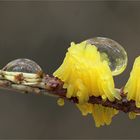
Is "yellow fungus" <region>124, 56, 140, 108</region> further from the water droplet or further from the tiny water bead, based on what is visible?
the water droplet

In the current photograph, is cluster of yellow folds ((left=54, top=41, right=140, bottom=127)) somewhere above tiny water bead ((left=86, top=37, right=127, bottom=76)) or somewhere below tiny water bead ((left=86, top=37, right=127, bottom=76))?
below

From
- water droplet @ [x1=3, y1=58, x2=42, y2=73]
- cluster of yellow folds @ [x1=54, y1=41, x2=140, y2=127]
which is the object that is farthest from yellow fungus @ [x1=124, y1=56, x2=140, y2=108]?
water droplet @ [x1=3, y1=58, x2=42, y2=73]

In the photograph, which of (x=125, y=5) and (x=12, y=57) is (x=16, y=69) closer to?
(x=12, y=57)

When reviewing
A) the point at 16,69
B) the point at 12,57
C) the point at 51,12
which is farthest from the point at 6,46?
the point at 16,69

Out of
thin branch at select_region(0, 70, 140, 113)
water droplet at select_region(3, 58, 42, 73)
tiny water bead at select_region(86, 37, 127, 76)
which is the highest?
tiny water bead at select_region(86, 37, 127, 76)

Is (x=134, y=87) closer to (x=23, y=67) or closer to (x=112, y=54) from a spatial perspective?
(x=112, y=54)

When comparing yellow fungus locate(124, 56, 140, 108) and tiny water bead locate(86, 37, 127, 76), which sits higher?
tiny water bead locate(86, 37, 127, 76)
